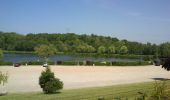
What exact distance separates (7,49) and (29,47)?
13.2 meters

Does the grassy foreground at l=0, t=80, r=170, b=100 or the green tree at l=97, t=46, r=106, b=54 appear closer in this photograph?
the grassy foreground at l=0, t=80, r=170, b=100

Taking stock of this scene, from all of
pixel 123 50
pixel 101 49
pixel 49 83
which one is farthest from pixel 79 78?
pixel 101 49

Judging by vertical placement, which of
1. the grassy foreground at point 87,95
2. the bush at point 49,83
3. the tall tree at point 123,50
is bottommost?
the grassy foreground at point 87,95

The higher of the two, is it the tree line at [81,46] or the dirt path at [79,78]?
the tree line at [81,46]

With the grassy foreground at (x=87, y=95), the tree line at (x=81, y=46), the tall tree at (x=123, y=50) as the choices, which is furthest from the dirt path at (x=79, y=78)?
the tall tree at (x=123, y=50)

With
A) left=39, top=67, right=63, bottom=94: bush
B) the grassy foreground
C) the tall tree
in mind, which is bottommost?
the grassy foreground

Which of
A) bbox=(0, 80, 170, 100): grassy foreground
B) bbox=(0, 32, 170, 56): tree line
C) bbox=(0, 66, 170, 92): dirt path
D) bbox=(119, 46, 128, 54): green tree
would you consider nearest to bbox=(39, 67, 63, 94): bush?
bbox=(0, 80, 170, 100): grassy foreground

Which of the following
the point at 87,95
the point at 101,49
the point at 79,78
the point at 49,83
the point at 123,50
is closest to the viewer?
the point at 87,95

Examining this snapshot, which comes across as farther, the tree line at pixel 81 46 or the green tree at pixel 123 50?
the tree line at pixel 81 46

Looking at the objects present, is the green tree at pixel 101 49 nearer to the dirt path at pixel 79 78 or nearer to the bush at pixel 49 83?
the dirt path at pixel 79 78

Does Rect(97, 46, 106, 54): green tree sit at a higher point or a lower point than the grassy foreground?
higher

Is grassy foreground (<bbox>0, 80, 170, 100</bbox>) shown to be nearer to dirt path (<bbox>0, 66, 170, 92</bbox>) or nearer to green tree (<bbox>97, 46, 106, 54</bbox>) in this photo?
dirt path (<bbox>0, 66, 170, 92</bbox>)

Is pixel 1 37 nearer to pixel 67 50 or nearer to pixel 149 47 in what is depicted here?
pixel 67 50

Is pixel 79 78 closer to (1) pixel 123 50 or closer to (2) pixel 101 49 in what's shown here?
(1) pixel 123 50
